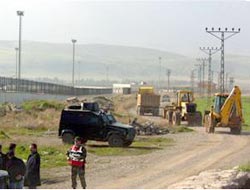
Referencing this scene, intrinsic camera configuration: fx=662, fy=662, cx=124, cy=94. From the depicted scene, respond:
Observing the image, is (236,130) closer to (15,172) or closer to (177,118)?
(177,118)

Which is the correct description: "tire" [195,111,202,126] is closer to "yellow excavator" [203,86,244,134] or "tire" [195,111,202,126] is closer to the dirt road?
"yellow excavator" [203,86,244,134]

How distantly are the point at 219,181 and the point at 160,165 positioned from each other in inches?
435

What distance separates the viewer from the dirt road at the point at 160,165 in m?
21.6

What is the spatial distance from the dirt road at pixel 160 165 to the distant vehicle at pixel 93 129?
2.27 metres

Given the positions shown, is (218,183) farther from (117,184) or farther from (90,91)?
(90,91)

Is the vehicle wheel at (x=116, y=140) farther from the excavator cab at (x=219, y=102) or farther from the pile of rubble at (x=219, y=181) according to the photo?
the pile of rubble at (x=219, y=181)

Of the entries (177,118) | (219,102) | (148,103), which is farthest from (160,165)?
(148,103)

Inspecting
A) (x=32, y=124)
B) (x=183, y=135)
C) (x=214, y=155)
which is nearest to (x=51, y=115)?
(x=32, y=124)

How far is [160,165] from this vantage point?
2642 cm

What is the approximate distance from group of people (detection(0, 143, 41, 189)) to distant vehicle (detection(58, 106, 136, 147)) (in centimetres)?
1724

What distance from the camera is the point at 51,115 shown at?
55.6m

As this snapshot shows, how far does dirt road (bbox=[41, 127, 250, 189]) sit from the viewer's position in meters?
21.6

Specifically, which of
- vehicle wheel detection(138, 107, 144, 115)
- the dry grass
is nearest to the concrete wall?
the dry grass

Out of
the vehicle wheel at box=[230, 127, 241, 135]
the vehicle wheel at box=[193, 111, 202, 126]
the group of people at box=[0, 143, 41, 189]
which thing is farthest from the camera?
the vehicle wheel at box=[193, 111, 202, 126]
